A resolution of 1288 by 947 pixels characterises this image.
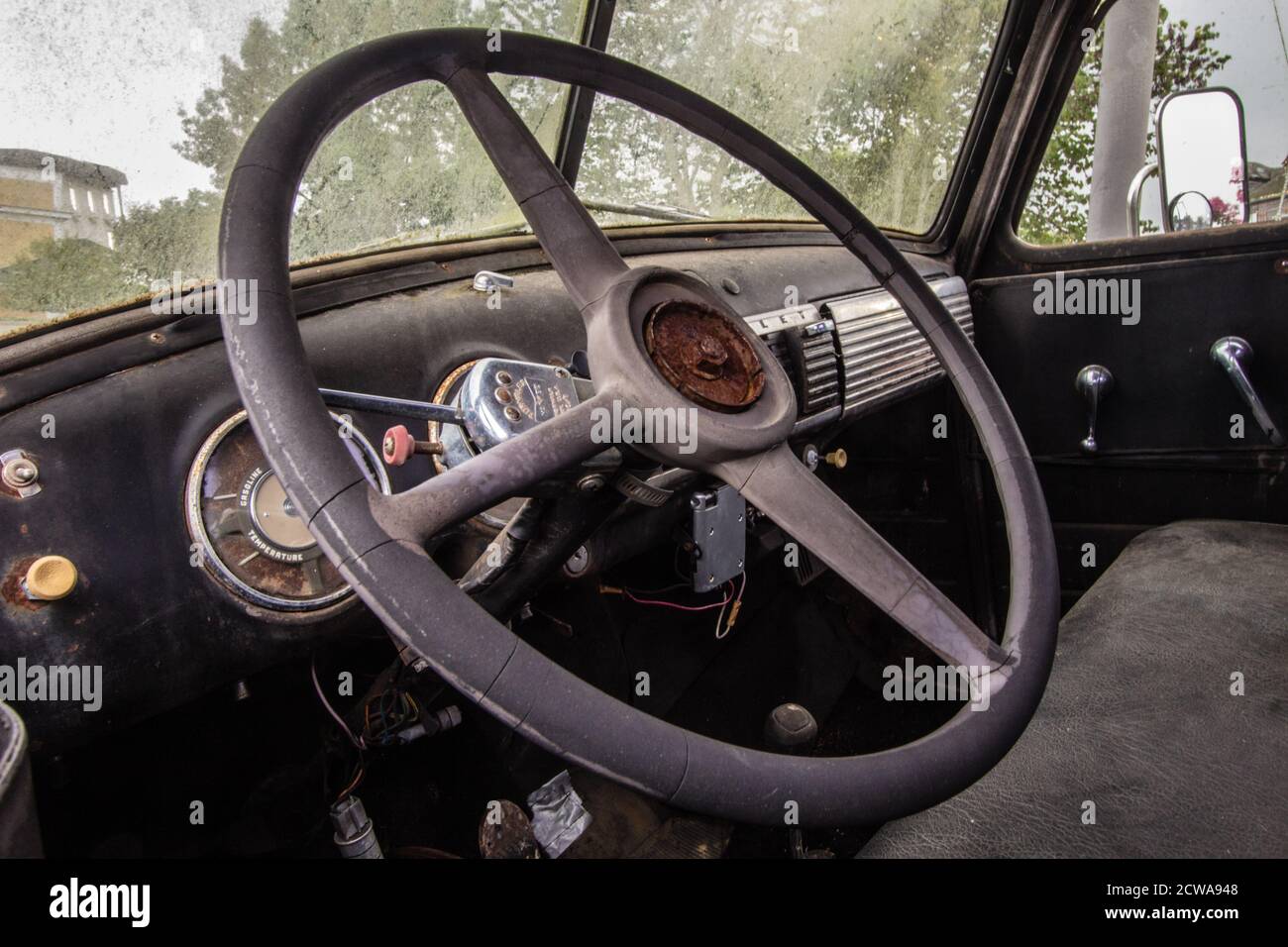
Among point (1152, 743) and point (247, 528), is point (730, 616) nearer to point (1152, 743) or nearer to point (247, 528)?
point (1152, 743)

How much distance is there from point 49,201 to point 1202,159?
2.28m

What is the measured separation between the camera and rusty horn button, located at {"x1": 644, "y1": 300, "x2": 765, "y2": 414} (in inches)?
37.7

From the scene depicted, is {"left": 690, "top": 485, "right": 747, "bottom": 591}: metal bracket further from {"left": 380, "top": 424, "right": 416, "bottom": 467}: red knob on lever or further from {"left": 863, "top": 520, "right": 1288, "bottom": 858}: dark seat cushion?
{"left": 380, "top": 424, "right": 416, "bottom": 467}: red knob on lever

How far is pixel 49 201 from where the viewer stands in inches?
44.3

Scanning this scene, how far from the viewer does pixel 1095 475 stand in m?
2.16

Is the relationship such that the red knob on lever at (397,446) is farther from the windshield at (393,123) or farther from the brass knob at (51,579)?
the windshield at (393,123)

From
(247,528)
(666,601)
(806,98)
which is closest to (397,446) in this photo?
(247,528)

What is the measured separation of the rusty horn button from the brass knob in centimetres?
74

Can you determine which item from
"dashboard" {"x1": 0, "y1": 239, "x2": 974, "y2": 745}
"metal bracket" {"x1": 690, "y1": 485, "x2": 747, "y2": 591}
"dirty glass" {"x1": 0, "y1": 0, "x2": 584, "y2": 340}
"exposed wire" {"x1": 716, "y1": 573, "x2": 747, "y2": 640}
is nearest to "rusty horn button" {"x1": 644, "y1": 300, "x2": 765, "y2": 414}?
"dashboard" {"x1": 0, "y1": 239, "x2": 974, "y2": 745}

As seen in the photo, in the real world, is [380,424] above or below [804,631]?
above

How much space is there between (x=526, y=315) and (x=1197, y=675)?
49.8 inches
